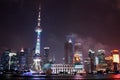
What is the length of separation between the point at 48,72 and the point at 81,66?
2929cm

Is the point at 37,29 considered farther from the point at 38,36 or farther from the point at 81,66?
the point at 81,66

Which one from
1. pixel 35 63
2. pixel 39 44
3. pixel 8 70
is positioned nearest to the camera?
pixel 39 44

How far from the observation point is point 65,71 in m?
186

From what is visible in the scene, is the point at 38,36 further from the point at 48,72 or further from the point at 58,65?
the point at 58,65

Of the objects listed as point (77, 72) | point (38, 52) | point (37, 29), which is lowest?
point (77, 72)

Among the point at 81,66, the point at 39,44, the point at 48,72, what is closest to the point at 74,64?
the point at 81,66

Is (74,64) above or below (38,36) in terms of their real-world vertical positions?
below

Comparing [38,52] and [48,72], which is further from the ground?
[38,52]

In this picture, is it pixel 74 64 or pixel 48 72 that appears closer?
pixel 48 72

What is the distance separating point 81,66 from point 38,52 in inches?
1490

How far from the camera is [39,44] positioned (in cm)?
15675

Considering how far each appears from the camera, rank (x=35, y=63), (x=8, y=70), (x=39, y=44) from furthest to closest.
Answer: (x=8, y=70), (x=35, y=63), (x=39, y=44)

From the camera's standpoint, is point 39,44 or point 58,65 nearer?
point 39,44

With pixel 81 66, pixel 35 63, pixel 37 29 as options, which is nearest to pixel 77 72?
pixel 81 66
